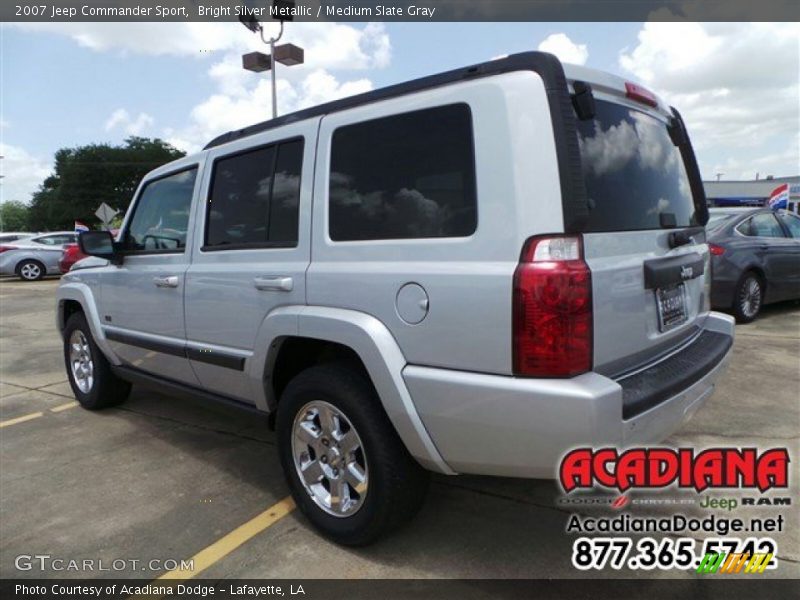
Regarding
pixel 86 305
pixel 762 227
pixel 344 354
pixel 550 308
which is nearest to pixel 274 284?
pixel 344 354

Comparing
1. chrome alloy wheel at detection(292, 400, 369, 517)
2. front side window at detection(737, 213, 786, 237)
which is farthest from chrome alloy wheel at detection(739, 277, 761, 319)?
chrome alloy wheel at detection(292, 400, 369, 517)

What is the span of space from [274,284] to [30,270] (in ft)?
68.6

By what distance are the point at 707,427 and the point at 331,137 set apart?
3.20 m

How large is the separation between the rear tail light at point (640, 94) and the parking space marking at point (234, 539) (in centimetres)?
265

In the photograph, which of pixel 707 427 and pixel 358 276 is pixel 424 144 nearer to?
pixel 358 276

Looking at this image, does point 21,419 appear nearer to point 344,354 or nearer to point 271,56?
point 344,354

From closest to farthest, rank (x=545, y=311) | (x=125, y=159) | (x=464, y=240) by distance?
(x=545, y=311) → (x=464, y=240) → (x=125, y=159)

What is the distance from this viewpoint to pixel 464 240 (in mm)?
2191

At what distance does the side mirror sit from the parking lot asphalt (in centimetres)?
130

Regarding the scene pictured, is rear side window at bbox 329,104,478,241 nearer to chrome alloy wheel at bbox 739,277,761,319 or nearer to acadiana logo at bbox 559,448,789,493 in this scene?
acadiana logo at bbox 559,448,789,493

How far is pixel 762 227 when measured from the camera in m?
7.70

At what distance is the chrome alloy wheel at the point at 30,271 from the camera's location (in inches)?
779

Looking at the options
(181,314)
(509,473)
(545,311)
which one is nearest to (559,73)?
(545,311)

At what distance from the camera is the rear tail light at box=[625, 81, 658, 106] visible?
2617mm
